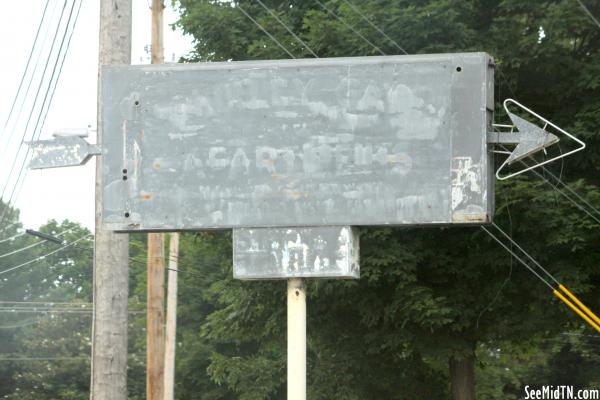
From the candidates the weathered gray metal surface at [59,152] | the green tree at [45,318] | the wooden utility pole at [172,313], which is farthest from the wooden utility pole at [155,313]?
the green tree at [45,318]

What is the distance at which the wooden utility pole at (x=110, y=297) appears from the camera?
33.3 feet

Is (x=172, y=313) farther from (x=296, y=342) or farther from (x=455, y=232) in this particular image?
(x=296, y=342)

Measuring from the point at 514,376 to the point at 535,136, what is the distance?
32815 millimetres

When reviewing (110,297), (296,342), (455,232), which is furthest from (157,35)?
(296,342)

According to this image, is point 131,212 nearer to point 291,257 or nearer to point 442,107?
point 291,257

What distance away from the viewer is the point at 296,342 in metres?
8.62

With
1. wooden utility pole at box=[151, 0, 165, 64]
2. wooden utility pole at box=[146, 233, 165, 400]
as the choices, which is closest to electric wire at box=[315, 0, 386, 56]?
wooden utility pole at box=[151, 0, 165, 64]

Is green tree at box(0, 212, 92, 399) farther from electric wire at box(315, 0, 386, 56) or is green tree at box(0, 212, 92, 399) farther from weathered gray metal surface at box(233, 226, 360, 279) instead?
weathered gray metal surface at box(233, 226, 360, 279)

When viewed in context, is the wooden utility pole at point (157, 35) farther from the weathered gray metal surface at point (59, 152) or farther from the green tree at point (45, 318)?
the green tree at point (45, 318)

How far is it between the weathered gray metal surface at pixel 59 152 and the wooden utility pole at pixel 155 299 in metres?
11.0

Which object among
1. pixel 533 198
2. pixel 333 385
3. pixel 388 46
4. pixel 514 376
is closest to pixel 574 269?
pixel 533 198

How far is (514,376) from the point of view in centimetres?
4062

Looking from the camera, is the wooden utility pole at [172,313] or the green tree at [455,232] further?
the wooden utility pole at [172,313]

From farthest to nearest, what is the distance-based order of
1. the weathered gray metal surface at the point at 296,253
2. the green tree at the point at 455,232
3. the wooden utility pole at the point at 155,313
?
the wooden utility pole at the point at 155,313 < the green tree at the point at 455,232 < the weathered gray metal surface at the point at 296,253
